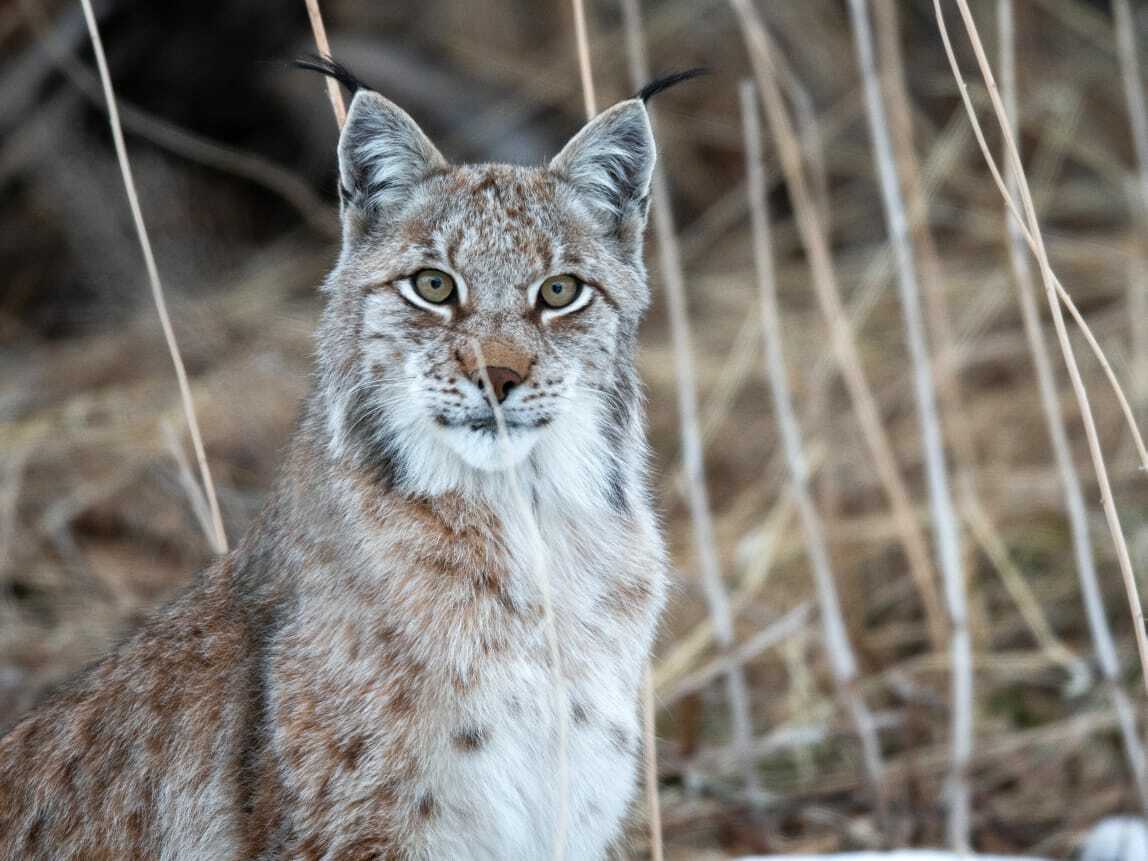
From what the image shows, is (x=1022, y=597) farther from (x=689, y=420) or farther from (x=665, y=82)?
(x=665, y=82)

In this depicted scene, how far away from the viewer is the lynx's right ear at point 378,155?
3771mm

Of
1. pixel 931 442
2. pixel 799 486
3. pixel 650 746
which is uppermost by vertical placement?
pixel 931 442

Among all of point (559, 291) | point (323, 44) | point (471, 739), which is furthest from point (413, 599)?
point (323, 44)

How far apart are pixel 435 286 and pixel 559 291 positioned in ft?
0.95

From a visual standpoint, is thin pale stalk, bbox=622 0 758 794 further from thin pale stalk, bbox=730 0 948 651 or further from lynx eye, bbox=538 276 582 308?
lynx eye, bbox=538 276 582 308

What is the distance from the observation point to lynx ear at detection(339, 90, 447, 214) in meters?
3.78

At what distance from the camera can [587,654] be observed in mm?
3664

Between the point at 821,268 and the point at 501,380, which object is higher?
the point at 821,268

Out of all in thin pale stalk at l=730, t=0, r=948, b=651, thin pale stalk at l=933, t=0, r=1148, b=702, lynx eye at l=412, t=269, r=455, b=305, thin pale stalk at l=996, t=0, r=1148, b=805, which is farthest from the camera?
thin pale stalk at l=730, t=0, r=948, b=651

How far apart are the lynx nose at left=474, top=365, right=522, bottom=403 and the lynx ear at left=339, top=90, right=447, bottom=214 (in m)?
0.69

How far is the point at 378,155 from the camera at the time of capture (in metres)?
3.88

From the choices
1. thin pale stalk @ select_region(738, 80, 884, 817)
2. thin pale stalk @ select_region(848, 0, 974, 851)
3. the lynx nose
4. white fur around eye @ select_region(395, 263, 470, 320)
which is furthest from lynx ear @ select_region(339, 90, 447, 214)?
thin pale stalk @ select_region(848, 0, 974, 851)

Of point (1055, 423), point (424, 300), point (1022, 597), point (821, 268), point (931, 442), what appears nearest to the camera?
point (424, 300)

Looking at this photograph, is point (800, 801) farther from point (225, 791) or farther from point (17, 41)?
point (17, 41)
